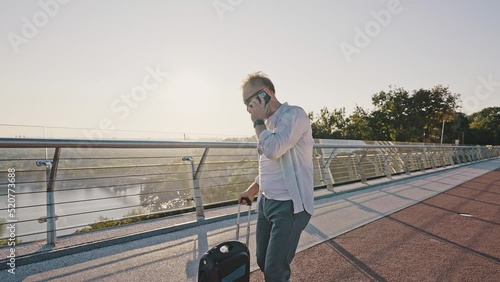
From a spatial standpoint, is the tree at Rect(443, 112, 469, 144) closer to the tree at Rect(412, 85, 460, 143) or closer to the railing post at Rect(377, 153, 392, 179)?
the tree at Rect(412, 85, 460, 143)

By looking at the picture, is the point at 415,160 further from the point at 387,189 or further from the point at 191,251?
the point at 191,251

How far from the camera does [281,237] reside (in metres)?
1.86

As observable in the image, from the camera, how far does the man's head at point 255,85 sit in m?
2.04

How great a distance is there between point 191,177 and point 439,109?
50.3 metres

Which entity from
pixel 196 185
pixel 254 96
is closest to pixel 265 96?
pixel 254 96

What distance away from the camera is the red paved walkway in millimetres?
2977

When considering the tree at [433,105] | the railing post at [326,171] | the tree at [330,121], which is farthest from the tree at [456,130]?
the railing post at [326,171]

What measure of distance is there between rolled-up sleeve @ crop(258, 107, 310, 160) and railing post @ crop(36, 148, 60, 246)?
2638 mm

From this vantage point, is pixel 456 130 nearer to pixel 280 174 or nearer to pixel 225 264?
pixel 280 174

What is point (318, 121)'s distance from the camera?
4603 centimetres

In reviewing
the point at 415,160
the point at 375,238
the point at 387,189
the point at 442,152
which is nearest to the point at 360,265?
the point at 375,238

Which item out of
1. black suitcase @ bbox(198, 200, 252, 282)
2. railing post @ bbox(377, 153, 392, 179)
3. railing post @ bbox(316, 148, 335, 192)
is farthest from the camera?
railing post @ bbox(377, 153, 392, 179)

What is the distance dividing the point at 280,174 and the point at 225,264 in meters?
0.67

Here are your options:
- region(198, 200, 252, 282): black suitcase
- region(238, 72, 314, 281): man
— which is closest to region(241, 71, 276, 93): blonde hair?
region(238, 72, 314, 281): man
